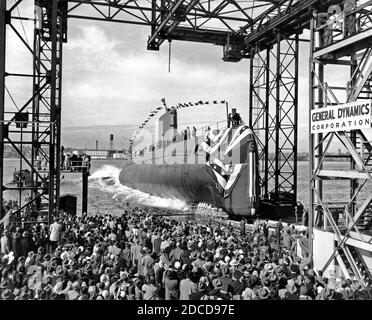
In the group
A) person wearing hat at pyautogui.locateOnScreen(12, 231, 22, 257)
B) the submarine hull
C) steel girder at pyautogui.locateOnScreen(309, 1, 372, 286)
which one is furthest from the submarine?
person wearing hat at pyautogui.locateOnScreen(12, 231, 22, 257)

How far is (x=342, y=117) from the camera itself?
40.8ft

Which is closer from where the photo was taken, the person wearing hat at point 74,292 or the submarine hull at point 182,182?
the person wearing hat at point 74,292

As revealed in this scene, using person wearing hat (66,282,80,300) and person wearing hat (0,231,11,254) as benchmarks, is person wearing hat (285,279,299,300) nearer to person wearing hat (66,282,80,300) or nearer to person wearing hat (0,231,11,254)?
person wearing hat (66,282,80,300)

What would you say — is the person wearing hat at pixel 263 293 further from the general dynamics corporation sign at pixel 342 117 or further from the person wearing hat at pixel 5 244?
the person wearing hat at pixel 5 244

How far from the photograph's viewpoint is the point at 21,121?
579 inches

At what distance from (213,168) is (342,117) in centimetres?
1563

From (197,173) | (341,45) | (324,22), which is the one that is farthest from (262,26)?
(341,45)

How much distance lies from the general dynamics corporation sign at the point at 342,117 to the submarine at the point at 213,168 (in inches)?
468

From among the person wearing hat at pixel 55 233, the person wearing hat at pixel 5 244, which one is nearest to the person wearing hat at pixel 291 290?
the person wearing hat at pixel 5 244

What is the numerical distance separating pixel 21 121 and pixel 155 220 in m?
7.53

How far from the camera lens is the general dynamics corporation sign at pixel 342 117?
37.2 ft

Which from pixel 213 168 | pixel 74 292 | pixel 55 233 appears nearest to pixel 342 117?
pixel 74 292

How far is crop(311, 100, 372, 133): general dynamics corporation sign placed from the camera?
1135cm

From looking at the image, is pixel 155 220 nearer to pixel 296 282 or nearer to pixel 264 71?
pixel 296 282
